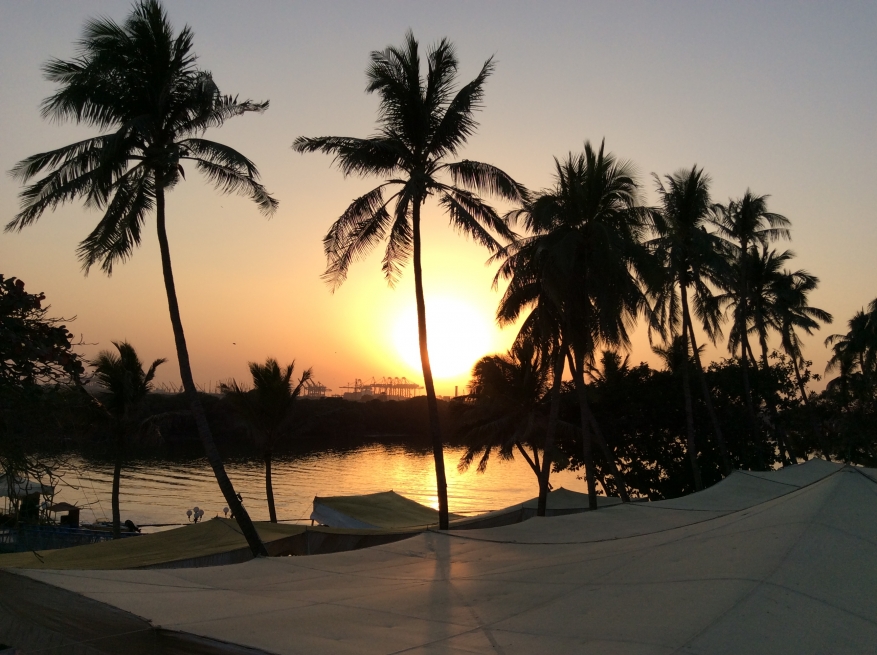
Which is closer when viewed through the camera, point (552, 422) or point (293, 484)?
point (552, 422)

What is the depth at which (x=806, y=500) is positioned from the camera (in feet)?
24.4

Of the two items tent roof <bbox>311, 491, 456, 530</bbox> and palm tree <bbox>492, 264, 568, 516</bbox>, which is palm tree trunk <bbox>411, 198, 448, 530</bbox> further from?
tent roof <bbox>311, 491, 456, 530</bbox>

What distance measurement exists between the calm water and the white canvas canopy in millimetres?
33173

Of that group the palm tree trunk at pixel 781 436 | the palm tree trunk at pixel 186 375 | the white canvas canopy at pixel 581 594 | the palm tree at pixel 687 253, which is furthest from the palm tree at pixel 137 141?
the palm tree trunk at pixel 781 436

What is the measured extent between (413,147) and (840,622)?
1328 cm

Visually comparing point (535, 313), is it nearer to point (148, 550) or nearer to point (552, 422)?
point (552, 422)

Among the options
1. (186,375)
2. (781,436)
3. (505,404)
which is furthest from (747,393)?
(186,375)

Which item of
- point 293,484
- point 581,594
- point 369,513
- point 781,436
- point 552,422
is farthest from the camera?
point 293,484

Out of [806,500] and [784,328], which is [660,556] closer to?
[806,500]

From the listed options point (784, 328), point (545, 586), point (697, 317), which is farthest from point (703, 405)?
point (545, 586)

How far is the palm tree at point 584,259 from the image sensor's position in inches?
728

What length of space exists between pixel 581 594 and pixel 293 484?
5068 centimetres

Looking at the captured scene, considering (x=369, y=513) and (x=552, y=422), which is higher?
(x=552, y=422)

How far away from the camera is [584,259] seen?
62.4 feet
